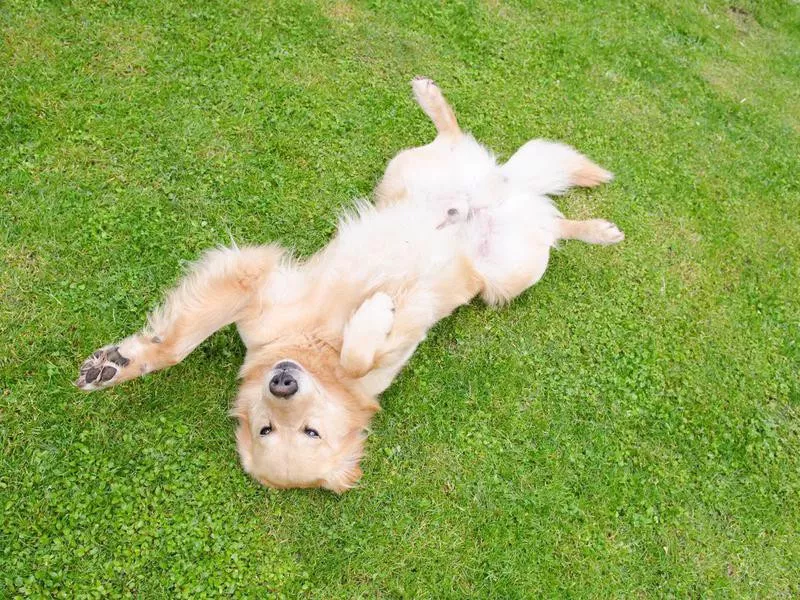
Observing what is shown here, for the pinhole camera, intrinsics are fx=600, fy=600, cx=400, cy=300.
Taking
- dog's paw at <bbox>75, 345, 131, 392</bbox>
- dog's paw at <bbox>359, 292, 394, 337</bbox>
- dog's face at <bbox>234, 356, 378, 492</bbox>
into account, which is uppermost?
dog's paw at <bbox>359, 292, 394, 337</bbox>

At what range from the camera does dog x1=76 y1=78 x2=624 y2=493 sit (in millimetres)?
Result: 3367

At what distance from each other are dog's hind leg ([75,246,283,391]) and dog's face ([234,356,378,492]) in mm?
411

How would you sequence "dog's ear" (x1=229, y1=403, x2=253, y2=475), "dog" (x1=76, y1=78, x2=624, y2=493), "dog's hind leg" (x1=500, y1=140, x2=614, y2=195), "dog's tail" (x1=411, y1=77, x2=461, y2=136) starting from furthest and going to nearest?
1. "dog's tail" (x1=411, y1=77, x2=461, y2=136)
2. "dog's hind leg" (x1=500, y1=140, x2=614, y2=195)
3. "dog's ear" (x1=229, y1=403, x2=253, y2=475)
4. "dog" (x1=76, y1=78, x2=624, y2=493)

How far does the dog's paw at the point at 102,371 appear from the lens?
3.26 metres

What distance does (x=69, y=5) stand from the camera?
4621 mm

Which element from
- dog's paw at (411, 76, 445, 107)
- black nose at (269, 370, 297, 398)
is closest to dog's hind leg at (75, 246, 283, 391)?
black nose at (269, 370, 297, 398)

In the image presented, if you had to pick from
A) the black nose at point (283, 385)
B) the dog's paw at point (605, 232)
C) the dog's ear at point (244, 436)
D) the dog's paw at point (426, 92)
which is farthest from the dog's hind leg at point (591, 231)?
the dog's ear at point (244, 436)

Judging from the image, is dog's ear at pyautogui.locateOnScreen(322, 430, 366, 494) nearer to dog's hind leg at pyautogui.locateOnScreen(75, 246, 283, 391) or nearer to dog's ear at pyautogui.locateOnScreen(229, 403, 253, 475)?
dog's ear at pyautogui.locateOnScreen(229, 403, 253, 475)

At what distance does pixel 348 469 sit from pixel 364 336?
35.1 inches

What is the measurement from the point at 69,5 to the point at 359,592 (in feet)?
15.7

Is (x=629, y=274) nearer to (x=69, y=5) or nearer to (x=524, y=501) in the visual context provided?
(x=524, y=501)

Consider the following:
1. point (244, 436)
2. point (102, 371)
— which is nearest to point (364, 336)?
point (244, 436)

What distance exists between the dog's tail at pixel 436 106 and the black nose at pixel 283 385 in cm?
250

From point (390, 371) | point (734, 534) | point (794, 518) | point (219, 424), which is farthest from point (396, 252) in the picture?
point (794, 518)
